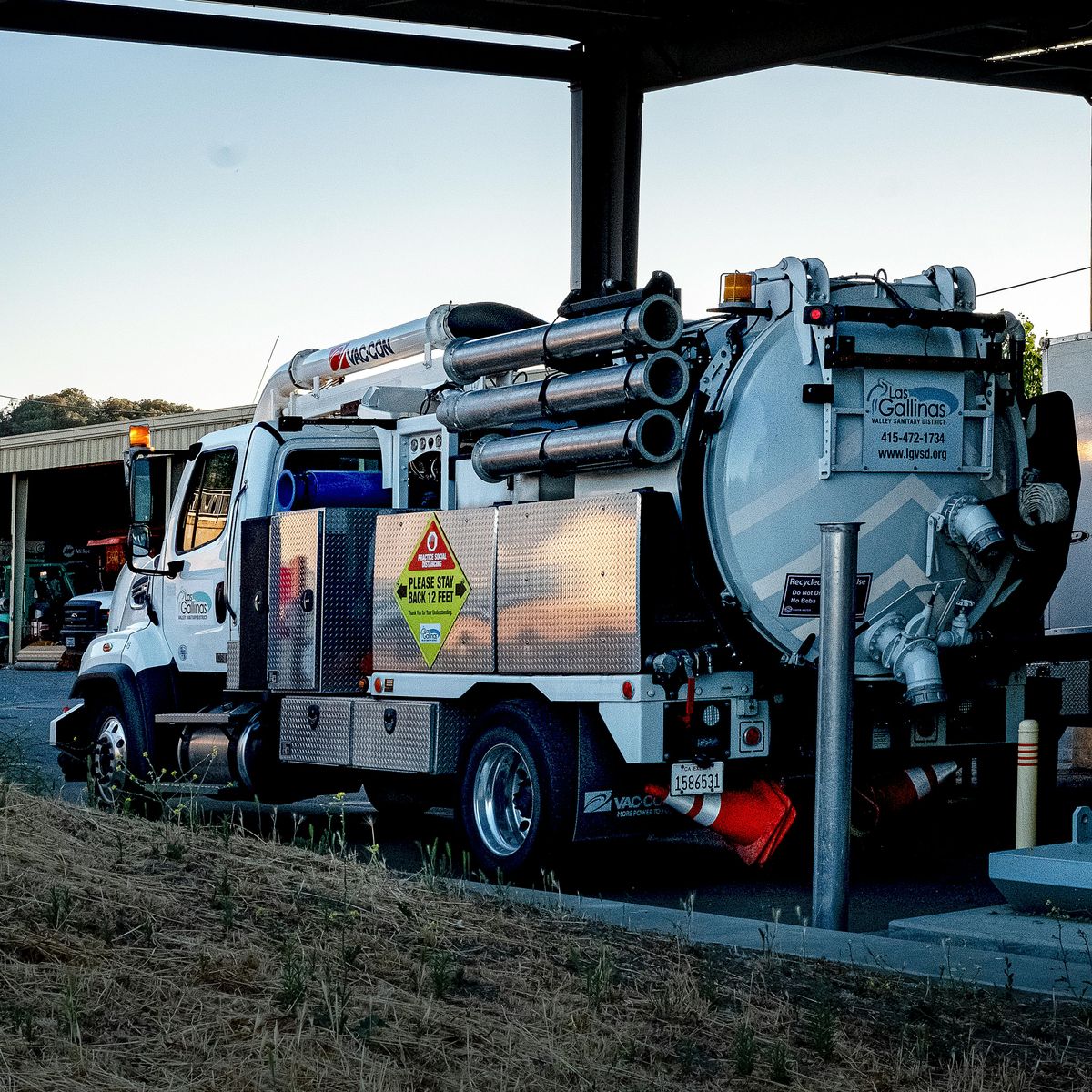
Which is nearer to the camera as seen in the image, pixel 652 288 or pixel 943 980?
pixel 943 980

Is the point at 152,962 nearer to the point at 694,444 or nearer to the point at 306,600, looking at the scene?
the point at 694,444

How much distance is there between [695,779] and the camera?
376 inches

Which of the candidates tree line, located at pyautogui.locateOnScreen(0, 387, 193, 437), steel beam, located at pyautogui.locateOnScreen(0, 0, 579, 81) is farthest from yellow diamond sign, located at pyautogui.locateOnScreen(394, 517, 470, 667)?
tree line, located at pyautogui.locateOnScreen(0, 387, 193, 437)

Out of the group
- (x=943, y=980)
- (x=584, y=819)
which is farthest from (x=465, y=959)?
(x=584, y=819)

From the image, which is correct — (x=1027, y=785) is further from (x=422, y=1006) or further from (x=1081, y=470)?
(x=1081, y=470)

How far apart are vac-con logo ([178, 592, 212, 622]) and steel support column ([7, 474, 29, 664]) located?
32.0 meters

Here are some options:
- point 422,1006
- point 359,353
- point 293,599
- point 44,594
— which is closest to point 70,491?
point 44,594

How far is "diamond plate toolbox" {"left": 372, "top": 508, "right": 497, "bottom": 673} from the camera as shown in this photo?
10594mm

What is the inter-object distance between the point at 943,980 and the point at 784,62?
17.6 metres

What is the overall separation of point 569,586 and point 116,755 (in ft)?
17.1

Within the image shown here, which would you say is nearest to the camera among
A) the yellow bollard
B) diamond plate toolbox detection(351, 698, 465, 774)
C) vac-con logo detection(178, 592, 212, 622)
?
the yellow bollard

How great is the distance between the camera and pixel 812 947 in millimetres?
7113

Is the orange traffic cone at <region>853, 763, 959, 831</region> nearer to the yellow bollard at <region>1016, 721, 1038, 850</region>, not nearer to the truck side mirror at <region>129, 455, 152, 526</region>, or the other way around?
the yellow bollard at <region>1016, 721, 1038, 850</region>

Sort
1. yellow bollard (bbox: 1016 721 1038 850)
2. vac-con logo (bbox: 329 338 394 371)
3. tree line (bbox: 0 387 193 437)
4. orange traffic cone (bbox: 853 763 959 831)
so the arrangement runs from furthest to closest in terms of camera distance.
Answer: tree line (bbox: 0 387 193 437), vac-con logo (bbox: 329 338 394 371), orange traffic cone (bbox: 853 763 959 831), yellow bollard (bbox: 1016 721 1038 850)
